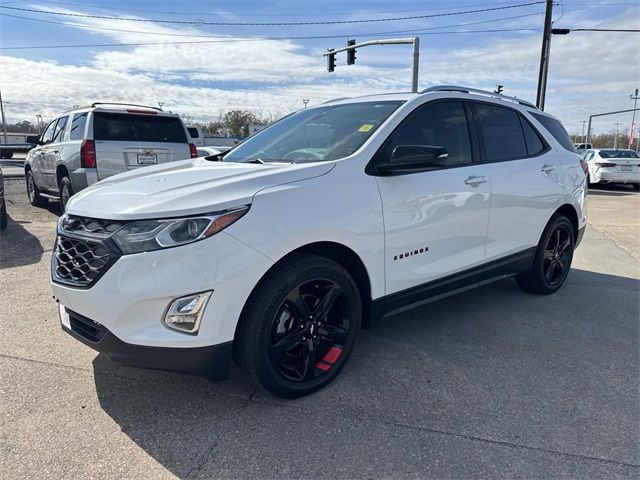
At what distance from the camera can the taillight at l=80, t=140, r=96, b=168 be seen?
294 inches

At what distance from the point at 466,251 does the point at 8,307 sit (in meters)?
3.99

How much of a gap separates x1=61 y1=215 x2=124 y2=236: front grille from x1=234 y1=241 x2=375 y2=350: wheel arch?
32.9 inches

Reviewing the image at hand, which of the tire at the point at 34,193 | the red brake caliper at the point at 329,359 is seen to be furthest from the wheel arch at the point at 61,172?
the red brake caliper at the point at 329,359

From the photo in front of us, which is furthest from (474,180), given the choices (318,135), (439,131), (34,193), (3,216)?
(34,193)

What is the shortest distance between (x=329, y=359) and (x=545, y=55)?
2026 cm

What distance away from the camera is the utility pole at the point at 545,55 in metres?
19.5

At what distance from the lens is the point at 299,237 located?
270 cm

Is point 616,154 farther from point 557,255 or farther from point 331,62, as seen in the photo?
point 557,255

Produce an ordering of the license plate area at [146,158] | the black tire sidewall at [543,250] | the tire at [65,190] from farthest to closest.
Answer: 1. the tire at [65,190]
2. the license plate area at [146,158]
3. the black tire sidewall at [543,250]

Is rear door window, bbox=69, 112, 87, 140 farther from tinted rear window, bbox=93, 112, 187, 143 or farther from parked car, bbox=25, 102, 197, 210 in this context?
tinted rear window, bbox=93, 112, 187, 143

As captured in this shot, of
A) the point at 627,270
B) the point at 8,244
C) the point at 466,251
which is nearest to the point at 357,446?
the point at 466,251

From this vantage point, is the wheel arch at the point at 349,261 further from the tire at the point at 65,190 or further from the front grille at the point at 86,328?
the tire at the point at 65,190

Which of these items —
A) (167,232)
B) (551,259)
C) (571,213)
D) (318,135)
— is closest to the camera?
(167,232)

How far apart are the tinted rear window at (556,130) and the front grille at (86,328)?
4.31 meters
